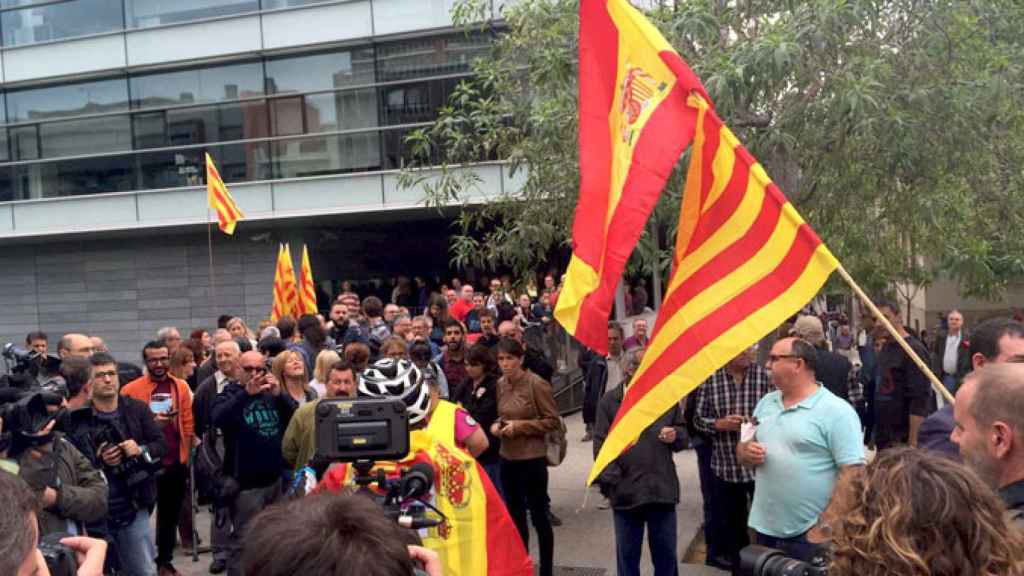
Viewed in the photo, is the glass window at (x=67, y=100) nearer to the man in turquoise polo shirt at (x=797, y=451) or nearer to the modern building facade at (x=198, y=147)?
the modern building facade at (x=198, y=147)

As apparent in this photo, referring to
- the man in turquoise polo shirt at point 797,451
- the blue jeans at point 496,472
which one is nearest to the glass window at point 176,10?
the blue jeans at point 496,472

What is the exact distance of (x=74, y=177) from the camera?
2169 cm

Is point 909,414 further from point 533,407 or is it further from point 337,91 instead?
point 337,91

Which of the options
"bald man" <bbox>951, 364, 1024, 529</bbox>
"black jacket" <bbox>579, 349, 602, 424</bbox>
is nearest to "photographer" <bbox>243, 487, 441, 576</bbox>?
"bald man" <bbox>951, 364, 1024, 529</bbox>

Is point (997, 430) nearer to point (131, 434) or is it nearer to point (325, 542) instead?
point (325, 542)

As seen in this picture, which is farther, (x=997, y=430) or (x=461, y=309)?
(x=461, y=309)

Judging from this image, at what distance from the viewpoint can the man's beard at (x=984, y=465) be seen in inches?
108

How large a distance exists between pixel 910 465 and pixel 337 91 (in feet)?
61.8

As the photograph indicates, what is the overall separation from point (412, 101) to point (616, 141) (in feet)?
49.9

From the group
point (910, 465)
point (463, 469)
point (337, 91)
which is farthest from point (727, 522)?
point (337, 91)

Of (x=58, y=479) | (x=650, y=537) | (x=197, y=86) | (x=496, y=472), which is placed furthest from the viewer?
(x=197, y=86)

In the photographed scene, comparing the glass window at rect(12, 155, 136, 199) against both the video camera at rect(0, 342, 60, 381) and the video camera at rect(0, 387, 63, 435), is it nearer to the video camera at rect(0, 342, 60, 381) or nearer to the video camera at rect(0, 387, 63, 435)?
the video camera at rect(0, 342, 60, 381)

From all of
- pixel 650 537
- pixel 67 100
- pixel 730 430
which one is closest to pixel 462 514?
pixel 650 537

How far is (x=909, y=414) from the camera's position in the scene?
9.29 meters
